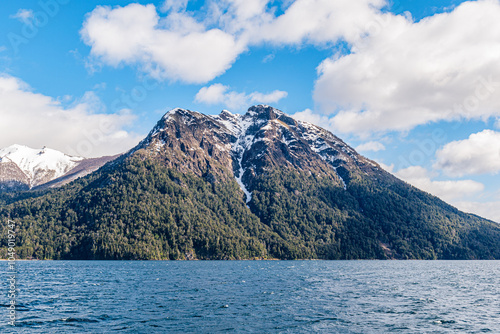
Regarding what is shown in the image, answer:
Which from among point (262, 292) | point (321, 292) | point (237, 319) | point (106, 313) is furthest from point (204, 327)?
point (321, 292)

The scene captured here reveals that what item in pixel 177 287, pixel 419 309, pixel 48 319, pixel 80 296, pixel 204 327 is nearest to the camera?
pixel 204 327

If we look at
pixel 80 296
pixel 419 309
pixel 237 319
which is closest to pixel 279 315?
pixel 237 319

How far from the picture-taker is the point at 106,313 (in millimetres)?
58219

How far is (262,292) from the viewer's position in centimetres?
8444

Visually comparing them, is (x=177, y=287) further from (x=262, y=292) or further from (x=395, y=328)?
(x=395, y=328)

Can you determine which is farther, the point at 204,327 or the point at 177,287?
the point at 177,287

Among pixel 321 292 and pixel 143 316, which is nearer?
pixel 143 316

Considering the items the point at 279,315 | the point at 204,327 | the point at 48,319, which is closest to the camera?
the point at 204,327

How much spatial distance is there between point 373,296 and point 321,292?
38.0 ft

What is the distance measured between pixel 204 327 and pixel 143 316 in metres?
11.7

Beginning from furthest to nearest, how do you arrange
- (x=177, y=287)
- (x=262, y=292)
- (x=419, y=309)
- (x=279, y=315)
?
(x=177, y=287)
(x=262, y=292)
(x=419, y=309)
(x=279, y=315)

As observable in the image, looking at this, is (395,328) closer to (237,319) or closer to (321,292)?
(237,319)

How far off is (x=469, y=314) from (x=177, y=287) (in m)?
62.0

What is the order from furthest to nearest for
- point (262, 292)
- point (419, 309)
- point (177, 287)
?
point (177, 287) → point (262, 292) → point (419, 309)
